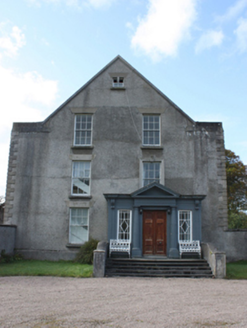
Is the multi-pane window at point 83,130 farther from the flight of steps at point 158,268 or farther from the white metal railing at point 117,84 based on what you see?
the flight of steps at point 158,268

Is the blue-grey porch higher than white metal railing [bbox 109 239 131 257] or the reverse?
higher

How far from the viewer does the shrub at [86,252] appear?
56.2 feet

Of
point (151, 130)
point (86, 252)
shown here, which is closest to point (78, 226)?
point (86, 252)

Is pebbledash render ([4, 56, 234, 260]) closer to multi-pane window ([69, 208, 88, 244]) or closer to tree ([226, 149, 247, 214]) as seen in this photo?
multi-pane window ([69, 208, 88, 244])

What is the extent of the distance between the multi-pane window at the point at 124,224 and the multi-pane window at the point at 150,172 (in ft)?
7.96

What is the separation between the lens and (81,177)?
19906 mm

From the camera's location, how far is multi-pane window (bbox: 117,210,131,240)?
695 inches

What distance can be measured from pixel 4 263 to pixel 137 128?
418 inches

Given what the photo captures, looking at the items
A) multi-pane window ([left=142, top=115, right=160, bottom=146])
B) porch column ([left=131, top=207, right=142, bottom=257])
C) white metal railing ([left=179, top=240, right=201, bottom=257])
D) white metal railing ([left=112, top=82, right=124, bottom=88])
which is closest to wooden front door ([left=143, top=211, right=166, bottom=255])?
porch column ([left=131, top=207, right=142, bottom=257])

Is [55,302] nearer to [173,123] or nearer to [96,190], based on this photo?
[96,190]

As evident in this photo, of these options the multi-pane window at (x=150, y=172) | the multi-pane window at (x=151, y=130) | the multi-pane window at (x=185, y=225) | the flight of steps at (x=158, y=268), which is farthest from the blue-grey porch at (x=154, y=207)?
the multi-pane window at (x=151, y=130)

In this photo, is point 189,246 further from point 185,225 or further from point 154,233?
point 154,233

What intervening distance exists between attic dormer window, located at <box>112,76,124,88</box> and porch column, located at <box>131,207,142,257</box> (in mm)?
8233

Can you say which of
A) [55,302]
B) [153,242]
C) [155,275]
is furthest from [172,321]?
[153,242]
